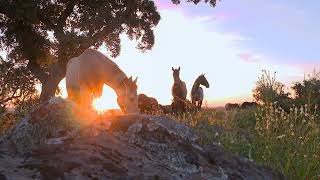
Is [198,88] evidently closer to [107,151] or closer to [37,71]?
[37,71]

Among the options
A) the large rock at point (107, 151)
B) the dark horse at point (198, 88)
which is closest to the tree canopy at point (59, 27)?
the dark horse at point (198, 88)

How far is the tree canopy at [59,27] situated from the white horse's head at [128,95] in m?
18.8

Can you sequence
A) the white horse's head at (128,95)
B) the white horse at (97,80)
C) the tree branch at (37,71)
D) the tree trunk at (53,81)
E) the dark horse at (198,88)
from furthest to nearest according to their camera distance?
1. the tree branch at (37,71)
2. the tree trunk at (53,81)
3. the dark horse at (198,88)
4. the white horse's head at (128,95)
5. the white horse at (97,80)

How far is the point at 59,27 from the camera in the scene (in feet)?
122

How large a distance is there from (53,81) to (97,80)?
823 inches

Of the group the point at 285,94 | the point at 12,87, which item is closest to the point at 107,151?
the point at 12,87

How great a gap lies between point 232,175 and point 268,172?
Result: 566mm

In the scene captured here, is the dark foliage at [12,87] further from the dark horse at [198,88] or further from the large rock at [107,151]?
the dark horse at [198,88]

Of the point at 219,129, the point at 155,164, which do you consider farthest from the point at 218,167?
the point at 219,129

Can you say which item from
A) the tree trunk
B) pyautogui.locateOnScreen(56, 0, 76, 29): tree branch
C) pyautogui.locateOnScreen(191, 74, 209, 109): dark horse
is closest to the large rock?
pyautogui.locateOnScreen(191, 74, 209, 109): dark horse

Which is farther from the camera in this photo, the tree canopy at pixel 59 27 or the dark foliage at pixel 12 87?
the tree canopy at pixel 59 27

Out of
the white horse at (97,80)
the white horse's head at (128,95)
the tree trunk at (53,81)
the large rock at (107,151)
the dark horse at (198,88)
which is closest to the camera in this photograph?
the large rock at (107,151)

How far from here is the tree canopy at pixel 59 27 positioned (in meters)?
34.1

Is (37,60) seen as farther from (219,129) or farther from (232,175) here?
(232,175)
